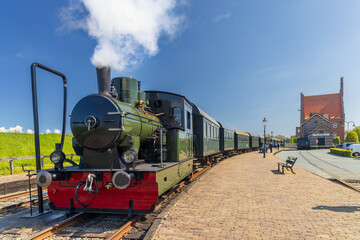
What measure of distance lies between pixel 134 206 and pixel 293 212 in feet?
11.5

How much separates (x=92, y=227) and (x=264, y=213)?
3.63 meters

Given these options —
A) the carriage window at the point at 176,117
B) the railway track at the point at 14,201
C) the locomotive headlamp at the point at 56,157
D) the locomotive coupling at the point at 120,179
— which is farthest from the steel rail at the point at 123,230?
the railway track at the point at 14,201

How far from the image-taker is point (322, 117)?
48.8 metres

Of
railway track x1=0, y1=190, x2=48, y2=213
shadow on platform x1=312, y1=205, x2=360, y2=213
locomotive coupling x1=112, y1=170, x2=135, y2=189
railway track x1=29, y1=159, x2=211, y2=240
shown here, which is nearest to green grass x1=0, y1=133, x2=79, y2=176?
railway track x1=0, y1=190, x2=48, y2=213

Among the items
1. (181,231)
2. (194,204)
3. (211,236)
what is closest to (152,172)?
(181,231)

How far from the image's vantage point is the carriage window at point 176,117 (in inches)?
277

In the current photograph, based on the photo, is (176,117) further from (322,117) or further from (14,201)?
(322,117)

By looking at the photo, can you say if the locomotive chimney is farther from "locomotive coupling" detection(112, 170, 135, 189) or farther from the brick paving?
the brick paving

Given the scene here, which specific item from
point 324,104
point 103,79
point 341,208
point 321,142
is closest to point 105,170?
point 103,79

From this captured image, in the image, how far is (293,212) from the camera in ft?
16.4

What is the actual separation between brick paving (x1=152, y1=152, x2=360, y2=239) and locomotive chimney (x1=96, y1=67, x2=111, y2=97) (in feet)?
Answer: 10.3

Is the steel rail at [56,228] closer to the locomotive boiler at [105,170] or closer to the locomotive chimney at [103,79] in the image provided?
the locomotive boiler at [105,170]

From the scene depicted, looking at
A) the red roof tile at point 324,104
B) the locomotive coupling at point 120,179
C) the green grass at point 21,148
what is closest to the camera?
the locomotive coupling at point 120,179

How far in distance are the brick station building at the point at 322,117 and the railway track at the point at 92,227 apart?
50.4 m
